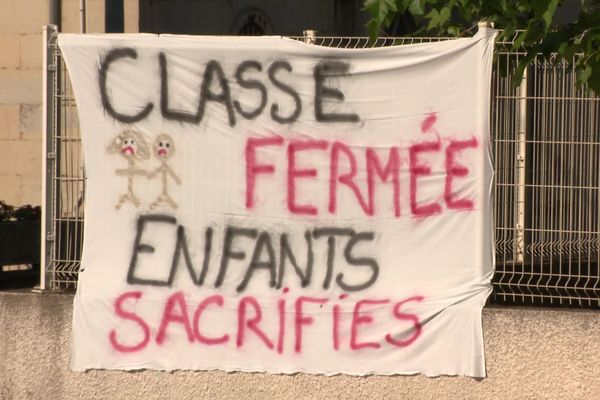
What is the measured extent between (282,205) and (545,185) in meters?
1.46

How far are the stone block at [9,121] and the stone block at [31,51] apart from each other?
429 millimetres

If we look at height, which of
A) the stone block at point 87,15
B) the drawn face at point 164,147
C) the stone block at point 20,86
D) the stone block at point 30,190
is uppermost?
the stone block at point 87,15

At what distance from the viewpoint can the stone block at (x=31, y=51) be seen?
499 inches

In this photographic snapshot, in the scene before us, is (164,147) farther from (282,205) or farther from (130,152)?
(282,205)

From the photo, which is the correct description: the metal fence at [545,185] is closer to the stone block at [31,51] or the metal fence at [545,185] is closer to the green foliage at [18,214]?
the green foliage at [18,214]

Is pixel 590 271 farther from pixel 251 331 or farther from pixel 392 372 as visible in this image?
pixel 251 331

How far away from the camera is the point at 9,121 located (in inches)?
504

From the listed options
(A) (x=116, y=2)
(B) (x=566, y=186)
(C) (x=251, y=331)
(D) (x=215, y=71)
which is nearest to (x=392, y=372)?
(C) (x=251, y=331)

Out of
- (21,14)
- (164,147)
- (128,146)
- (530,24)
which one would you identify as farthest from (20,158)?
(530,24)

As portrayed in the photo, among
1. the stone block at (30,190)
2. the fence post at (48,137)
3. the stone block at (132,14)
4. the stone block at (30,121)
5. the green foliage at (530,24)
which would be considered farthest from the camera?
the stone block at (132,14)

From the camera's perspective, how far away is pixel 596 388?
715 centimetres

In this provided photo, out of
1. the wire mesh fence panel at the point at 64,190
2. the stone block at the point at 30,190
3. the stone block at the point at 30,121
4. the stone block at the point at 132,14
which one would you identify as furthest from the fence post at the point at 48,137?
the stone block at the point at 132,14

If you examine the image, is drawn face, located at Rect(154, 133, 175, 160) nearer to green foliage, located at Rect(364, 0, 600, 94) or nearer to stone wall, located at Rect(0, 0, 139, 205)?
green foliage, located at Rect(364, 0, 600, 94)

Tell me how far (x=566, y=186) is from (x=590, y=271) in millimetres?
484
